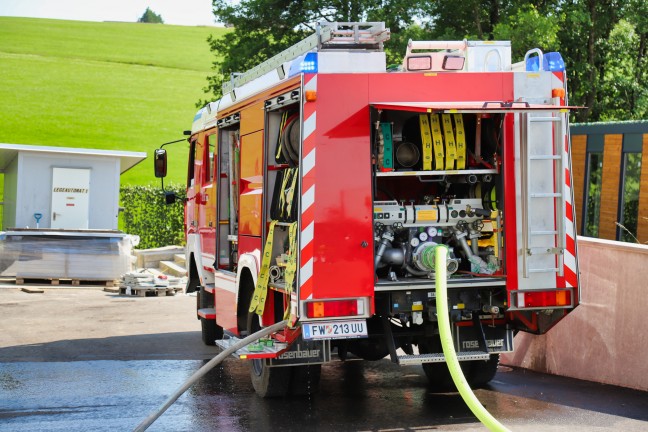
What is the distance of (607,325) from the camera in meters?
9.68

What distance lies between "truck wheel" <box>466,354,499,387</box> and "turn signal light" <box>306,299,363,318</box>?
2181 mm

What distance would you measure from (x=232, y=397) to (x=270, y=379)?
664 mm

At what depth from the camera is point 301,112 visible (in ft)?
25.5

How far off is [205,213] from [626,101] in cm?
1566

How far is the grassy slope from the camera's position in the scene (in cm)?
5306

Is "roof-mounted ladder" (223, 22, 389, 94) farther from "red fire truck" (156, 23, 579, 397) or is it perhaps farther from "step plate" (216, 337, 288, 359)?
"step plate" (216, 337, 288, 359)

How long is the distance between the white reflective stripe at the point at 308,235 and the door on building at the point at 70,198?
16645mm

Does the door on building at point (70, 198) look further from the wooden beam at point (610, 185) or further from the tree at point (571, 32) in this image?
the wooden beam at point (610, 185)

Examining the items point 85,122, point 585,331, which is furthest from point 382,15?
point 85,122

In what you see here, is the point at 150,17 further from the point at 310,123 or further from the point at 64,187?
the point at 310,123

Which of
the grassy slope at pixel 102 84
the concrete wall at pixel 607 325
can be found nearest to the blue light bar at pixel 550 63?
the concrete wall at pixel 607 325

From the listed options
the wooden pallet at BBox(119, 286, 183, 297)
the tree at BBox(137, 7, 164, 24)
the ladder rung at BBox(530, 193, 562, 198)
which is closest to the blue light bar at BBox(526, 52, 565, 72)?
the ladder rung at BBox(530, 193, 562, 198)

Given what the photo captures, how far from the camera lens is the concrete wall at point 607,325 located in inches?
366

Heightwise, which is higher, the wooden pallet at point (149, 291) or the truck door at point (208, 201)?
the truck door at point (208, 201)
